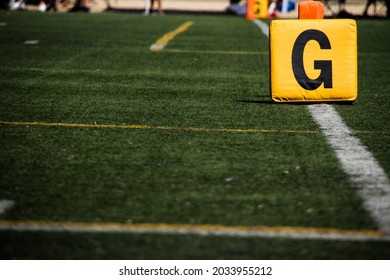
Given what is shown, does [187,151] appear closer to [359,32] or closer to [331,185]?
[331,185]

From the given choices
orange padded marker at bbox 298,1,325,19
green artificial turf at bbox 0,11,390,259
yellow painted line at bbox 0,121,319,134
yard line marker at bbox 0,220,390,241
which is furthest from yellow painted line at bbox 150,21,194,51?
yard line marker at bbox 0,220,390,241

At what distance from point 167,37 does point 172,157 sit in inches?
336

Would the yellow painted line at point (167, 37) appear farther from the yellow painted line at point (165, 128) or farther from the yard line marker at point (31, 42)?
the yellow painted line at point (165, 128)

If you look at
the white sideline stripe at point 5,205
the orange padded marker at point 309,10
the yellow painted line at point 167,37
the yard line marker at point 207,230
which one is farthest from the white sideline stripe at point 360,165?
the yellow painted line at point 167,37

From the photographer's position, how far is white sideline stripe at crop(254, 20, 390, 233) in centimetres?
360

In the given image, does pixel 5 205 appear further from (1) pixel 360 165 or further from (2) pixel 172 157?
(1) pixel 360 165

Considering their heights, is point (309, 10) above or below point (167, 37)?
above

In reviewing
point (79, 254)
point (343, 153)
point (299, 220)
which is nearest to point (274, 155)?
point (343, 153)

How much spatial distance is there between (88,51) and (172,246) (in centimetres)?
760

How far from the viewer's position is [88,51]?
10.4 metres

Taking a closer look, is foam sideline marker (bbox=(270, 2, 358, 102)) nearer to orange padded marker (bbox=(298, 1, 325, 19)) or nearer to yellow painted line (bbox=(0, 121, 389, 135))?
orange padded marker (bbox=(298, 1, 325, 19))

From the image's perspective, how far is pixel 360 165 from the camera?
172 inches

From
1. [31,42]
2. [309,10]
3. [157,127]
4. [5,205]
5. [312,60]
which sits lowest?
[31,42]

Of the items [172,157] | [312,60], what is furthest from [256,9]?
[172,157]
